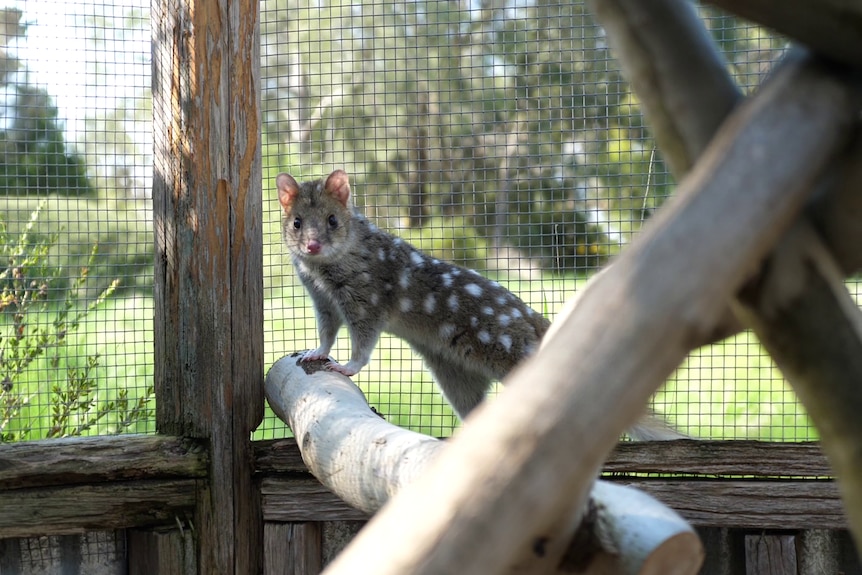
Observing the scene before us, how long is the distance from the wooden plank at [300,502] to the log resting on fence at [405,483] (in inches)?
13.5

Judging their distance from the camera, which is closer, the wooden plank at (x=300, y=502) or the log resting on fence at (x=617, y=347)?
the log resting on fence at (x=617, y=347)

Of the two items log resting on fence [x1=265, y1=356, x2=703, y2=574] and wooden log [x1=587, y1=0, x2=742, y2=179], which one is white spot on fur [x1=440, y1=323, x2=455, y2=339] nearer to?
log resting on fence [x1=265, y1=356, x2=703, y2=574]

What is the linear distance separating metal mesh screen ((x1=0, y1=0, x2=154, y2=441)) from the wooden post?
33cm

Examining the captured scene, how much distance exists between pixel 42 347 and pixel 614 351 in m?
3.49

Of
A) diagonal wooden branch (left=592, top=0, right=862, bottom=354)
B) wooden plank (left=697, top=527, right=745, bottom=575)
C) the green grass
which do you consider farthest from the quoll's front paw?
diagonal wooden branch (left=592, top=0, right=862, bottom=354)

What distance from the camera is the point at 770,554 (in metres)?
3.70

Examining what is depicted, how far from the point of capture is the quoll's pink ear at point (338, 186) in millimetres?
4746

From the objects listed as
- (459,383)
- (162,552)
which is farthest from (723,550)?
(162,552)

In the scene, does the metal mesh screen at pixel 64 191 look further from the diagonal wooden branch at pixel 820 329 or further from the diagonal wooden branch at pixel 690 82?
the diagonal wooden branch at pixel 820 329

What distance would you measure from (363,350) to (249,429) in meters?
0.74

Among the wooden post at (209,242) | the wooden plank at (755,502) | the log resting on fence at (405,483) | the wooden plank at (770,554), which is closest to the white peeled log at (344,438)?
the log resting on fence at (405,483)

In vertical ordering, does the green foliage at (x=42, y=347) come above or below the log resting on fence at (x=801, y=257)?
below

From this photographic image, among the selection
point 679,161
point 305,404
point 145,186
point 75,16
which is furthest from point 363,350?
point 679,161

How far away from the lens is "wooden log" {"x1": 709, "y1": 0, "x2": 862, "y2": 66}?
1355mm
